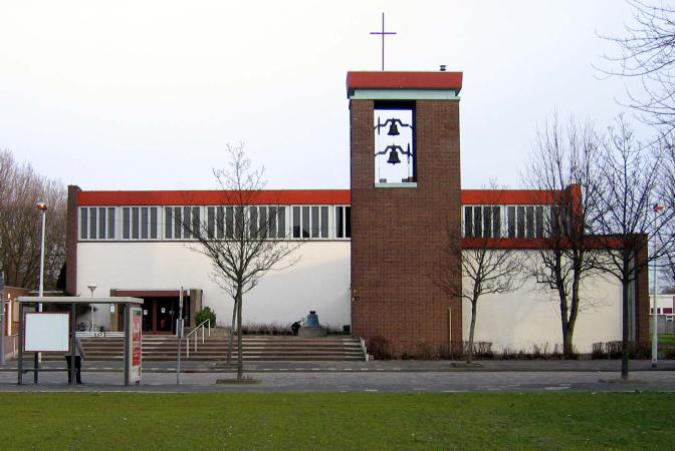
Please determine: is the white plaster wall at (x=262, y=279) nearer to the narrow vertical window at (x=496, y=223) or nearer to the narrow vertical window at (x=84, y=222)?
the narrow vertical window at (x=84, y=222)

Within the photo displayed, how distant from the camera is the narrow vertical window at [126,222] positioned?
54875mm

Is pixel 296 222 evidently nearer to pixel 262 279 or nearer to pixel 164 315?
pixel 262 279

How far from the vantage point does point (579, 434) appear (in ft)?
40.8

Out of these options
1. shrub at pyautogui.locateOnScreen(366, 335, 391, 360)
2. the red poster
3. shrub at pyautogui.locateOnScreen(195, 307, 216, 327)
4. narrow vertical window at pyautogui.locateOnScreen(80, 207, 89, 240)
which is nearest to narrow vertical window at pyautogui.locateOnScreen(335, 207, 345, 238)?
shrub at pyautogui.locateOnScreen(195, 307, 216, 327)

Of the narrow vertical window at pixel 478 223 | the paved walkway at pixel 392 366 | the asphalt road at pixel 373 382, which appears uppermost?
the narrow vertical window at pixel 478 223

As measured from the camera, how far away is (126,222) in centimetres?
5491

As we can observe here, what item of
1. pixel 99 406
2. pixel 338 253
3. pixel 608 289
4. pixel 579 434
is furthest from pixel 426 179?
pixel 579 434

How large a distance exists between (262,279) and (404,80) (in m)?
18.4

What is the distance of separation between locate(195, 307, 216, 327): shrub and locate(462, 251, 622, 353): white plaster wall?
16004 millimetres

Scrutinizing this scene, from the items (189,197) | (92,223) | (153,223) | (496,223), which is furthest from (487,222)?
(92,223)

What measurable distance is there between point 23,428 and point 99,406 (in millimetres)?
3887

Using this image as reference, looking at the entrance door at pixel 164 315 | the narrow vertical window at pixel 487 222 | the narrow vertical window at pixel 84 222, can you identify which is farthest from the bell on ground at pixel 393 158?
the narrow vertical window at pixel 84 222

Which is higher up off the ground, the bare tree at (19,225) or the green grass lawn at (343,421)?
the bare tree at (19,225)

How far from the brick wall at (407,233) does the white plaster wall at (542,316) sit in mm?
2847
